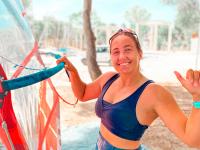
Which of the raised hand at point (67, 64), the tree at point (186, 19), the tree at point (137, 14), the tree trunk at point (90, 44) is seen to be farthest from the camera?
the tree at point (137, 14)

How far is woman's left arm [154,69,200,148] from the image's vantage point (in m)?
1.10

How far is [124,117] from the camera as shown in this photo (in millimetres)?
1473

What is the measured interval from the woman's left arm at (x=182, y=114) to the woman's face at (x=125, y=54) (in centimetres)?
18

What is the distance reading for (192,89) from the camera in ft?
3.59

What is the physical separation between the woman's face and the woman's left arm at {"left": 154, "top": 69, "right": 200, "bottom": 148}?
0.60ft

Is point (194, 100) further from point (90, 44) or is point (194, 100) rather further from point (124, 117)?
point (90, 44)

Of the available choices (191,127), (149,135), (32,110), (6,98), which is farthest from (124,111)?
(149,135)

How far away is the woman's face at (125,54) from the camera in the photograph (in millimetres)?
1478

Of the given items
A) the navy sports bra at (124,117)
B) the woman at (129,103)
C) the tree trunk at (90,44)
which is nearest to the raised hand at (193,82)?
the woman at (129,103)

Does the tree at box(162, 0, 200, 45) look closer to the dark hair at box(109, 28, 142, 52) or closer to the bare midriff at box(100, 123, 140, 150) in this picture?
the dark hair at box(109, 28, 142, 52)

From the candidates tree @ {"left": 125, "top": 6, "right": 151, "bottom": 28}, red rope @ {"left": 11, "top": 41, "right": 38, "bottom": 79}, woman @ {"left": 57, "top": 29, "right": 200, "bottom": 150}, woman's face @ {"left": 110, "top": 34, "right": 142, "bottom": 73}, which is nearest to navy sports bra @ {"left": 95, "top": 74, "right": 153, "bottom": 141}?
woman @ {"left": 57, "top": 29, "right": 200, "bottom": 150}

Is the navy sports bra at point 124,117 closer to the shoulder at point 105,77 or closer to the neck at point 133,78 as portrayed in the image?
the neck at point 133,78

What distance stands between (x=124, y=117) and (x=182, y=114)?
321mm

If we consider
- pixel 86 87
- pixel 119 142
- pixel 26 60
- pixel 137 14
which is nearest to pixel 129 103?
pixel 119 142
